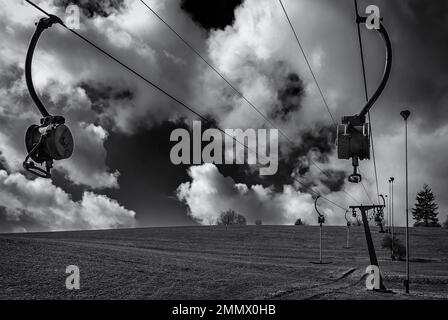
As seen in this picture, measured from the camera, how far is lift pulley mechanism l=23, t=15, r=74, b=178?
691 cm

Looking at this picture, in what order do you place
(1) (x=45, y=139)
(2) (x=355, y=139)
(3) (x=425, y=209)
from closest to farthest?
1. (1) (x=45, y=139)
2. (2) (x=355, y=139)
3. (3) (x=425, y=209)

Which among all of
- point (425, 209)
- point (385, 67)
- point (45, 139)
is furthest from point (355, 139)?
point (425, 209)

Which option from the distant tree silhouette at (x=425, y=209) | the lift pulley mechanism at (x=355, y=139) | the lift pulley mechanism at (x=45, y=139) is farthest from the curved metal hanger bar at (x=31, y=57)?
the distant tree silhouette at (x=425, y=209)

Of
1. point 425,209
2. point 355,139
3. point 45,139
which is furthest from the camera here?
point 425,209

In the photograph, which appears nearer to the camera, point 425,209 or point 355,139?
point 355,139

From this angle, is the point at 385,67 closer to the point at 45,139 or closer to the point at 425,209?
the point at 45,139

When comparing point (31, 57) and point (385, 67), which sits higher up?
point (385, 67)

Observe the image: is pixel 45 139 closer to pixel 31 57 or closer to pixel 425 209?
pixel 31 57

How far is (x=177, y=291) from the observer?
20.3m

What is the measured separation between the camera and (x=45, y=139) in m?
6.91

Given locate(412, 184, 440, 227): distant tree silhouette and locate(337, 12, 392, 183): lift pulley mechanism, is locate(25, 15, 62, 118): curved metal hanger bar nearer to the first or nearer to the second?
locate(337, 12, 392, 183): lift pulley mechanism

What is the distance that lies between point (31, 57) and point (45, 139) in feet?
6.02
